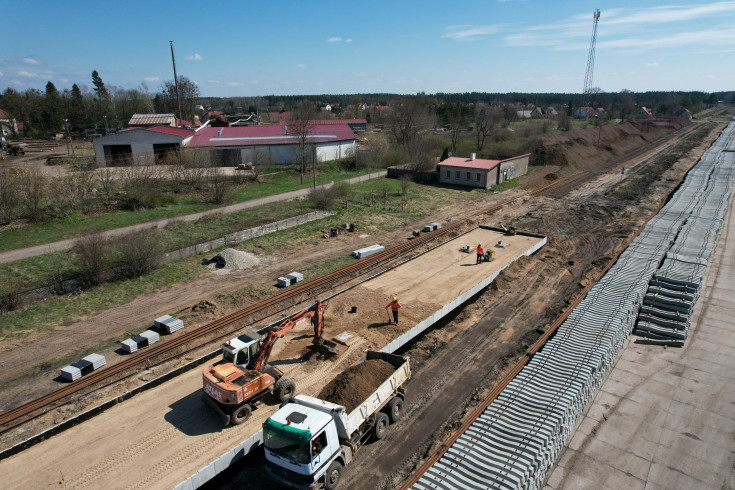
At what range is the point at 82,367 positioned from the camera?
16.3m

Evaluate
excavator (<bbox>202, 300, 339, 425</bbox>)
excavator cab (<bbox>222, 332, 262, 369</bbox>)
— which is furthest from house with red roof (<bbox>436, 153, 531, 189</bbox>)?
excavator cab (<bbox>222, 332, 262, 369</bbox>)

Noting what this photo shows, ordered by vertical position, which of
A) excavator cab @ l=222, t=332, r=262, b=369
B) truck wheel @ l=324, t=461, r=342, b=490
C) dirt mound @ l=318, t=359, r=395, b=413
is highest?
excavator cab @ l=222, t=332, r=262, b=369

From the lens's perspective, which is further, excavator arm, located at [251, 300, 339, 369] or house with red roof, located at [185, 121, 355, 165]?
house with red roof, located at [185, 121, 355, 165]

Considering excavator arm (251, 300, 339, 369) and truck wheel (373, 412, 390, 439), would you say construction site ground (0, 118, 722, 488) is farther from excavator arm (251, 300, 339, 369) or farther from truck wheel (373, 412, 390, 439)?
excavator arm (251, 300, 339, 369)

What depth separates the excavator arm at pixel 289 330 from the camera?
14445 millimetres

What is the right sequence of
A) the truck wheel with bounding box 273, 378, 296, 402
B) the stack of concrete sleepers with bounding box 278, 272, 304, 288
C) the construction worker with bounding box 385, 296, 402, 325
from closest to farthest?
the truck wheel with bounding box 273, 378, 296, 402
the construction worker with bounding box 385, 296, 402, 325
the stack of concrete sleepers with bounding box 278, 272, 304, 288

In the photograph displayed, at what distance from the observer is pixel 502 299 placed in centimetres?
2308

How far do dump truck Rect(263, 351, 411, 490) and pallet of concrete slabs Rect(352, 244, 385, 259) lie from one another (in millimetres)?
15857

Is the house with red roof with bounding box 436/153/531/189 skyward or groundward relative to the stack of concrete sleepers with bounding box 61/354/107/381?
skyward

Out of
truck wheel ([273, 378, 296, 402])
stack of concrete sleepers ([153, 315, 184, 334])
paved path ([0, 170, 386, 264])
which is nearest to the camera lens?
truck wheel ([273, 378, 296, 402])

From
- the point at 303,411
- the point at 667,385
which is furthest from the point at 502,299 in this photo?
the point at 303,411

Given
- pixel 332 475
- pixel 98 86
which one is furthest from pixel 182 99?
pixel 332 475

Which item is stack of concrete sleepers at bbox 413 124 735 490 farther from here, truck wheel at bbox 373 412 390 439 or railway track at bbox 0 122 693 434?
railway track at bbox 0 122 693 434

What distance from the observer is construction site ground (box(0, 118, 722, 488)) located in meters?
11.7
